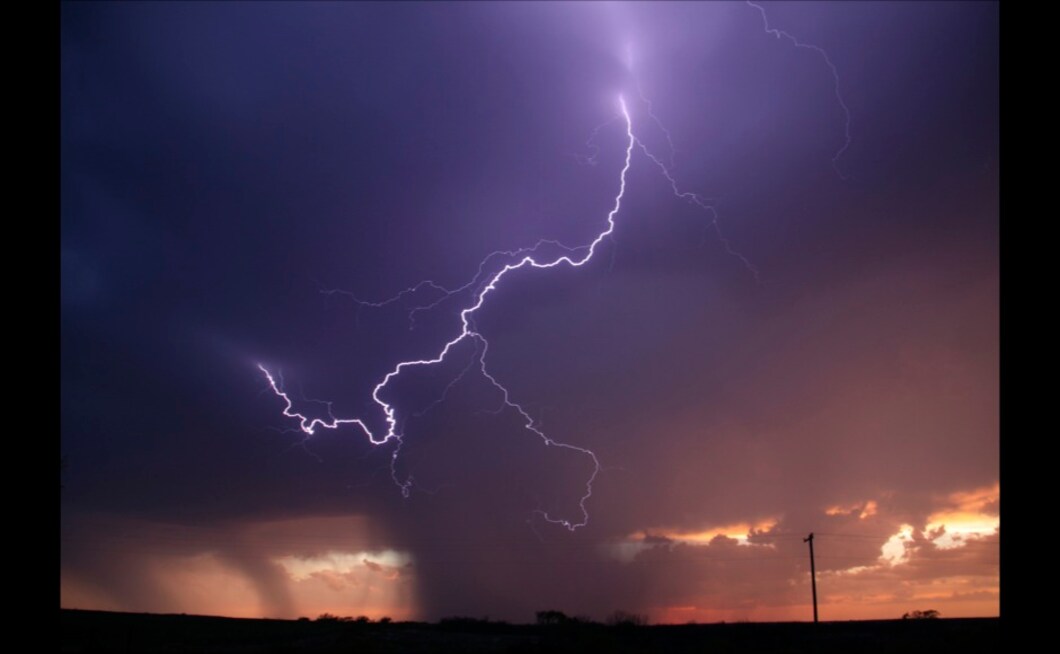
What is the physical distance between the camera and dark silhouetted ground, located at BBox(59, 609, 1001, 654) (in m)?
26.7

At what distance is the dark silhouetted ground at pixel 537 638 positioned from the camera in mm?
26711

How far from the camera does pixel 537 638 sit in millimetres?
30453
